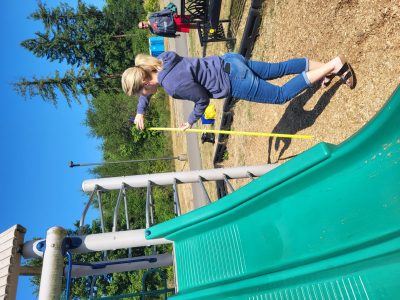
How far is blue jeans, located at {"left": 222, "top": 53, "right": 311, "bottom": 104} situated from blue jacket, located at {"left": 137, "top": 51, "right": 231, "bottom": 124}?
0.11m

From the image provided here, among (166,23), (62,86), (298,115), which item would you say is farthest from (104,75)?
(298,115)

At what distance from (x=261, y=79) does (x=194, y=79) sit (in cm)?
79

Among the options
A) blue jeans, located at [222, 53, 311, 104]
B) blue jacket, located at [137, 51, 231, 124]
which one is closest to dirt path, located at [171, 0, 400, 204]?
blue jeans, located at [222, 53, 311, 104]

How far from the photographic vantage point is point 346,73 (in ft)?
12.7

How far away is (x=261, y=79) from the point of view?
13.2 feet

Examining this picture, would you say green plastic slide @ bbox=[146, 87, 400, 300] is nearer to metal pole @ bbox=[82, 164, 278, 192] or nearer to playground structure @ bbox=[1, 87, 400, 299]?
playground structure @ bbox=[1, 87, 400, 299]

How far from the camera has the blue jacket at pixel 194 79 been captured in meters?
3.69

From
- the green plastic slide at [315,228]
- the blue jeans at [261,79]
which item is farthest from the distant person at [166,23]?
the green plastic slide at [315,228]

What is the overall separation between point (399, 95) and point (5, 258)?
3498mm

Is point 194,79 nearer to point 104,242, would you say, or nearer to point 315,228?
point 104,242

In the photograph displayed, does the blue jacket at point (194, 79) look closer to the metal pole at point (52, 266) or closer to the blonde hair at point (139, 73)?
the blonde hair at point (139, 73)

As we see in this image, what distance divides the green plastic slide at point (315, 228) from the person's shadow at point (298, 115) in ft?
7.84

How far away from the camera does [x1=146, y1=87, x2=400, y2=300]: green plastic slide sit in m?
1.82

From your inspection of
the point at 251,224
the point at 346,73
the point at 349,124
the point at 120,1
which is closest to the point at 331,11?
the point at 346,73
